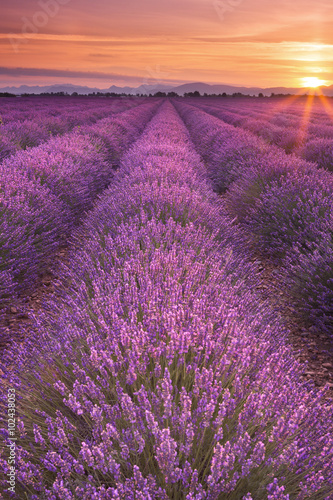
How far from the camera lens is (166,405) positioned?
47.3 inches

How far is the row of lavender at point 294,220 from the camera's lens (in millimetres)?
3420

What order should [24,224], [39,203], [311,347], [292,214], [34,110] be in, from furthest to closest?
[34,110] → [39,203] → [292,214] → [24,224] → [311,347]

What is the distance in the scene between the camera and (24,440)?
161cm

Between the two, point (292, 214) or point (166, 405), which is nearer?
point (166, 405)

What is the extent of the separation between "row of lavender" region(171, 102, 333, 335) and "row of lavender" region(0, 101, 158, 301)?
101 inches

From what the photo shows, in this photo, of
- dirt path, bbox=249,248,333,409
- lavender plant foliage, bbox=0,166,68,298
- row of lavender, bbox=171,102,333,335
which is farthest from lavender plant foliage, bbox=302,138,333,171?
lavender plant foliage, bbox=0,166,68,298

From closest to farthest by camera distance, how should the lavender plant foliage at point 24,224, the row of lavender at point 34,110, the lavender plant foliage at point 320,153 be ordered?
the lavender plant foliage at point 24,224
the lavender plant foliage at point 320,153
the row of lavender at point 34,110

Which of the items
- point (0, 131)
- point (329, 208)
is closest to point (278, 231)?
point (329, 208)

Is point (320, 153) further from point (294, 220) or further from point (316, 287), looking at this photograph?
point (316, 287)

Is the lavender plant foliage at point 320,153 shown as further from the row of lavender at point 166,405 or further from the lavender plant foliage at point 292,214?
the row of lavender at point 166,405

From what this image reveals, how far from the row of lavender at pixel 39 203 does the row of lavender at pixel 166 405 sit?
1256mm

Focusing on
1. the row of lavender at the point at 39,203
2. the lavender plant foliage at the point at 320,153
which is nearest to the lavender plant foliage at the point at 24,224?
the row of lavender at the point at 39,203

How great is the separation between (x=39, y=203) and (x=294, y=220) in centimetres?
312

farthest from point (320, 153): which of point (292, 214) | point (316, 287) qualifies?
point (316, 287)
